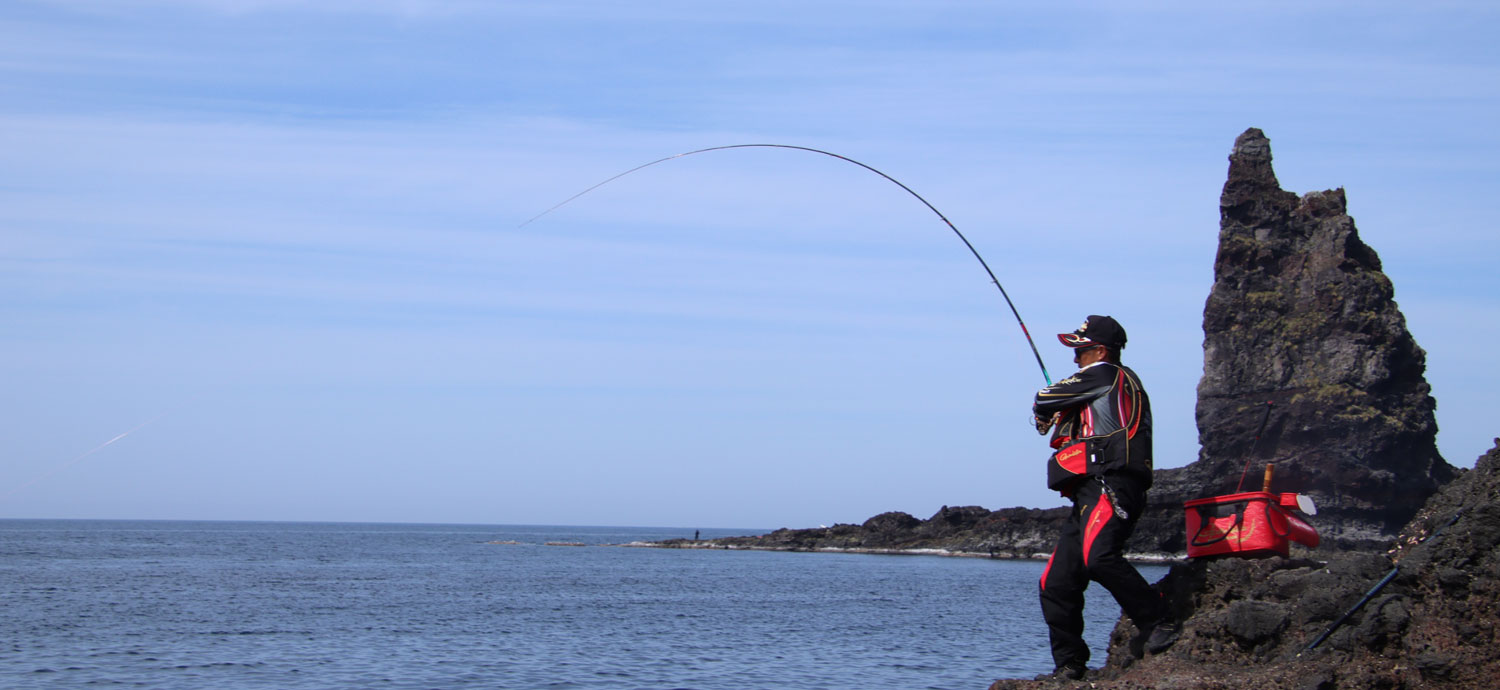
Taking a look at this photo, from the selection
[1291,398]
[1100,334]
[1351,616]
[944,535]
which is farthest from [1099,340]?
[944,535]

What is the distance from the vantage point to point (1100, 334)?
7766 mm

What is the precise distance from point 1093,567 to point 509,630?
69.4 feet

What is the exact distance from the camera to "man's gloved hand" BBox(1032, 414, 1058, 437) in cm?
770

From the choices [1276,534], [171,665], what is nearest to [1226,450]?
[171,665]

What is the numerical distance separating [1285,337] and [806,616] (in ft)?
166

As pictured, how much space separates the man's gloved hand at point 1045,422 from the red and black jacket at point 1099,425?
0.02 meters

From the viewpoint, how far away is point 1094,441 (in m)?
7.36

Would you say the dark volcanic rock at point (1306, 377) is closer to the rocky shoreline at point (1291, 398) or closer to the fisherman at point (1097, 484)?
the rocky shoreline at point (1291, 398)

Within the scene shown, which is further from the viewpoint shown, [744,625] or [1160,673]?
[744,625]

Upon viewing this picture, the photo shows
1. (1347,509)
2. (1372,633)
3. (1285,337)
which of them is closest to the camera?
(1372,633)

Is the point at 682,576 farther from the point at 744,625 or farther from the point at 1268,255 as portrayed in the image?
the point at 1268,255

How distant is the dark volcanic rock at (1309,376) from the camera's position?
217 ft

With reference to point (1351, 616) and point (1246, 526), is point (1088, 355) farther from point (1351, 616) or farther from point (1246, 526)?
point (1351, 616)

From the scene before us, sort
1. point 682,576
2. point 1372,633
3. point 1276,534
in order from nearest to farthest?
1. point 1372,633
2. point 1276,534
3. point 682,576
